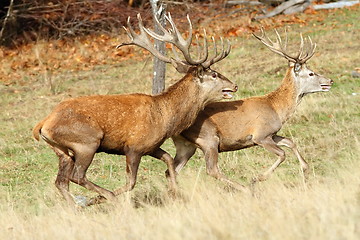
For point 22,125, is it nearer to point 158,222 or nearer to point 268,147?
point 268,147

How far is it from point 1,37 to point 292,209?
18.0 metres

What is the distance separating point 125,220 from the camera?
24.7ft

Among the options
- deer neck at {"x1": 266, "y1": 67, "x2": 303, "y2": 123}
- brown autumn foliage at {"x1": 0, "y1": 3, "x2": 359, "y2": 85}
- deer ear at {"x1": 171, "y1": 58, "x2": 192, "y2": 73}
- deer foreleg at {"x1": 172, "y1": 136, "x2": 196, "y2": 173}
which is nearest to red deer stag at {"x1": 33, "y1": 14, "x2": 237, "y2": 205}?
deer ear at {"x1": 171, "y1": 58, "x2": 192, "y2": 73}

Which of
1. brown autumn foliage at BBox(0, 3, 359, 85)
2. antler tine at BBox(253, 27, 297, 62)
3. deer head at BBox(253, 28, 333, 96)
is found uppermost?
antler tine at BBox(253, 27, 297, 62)

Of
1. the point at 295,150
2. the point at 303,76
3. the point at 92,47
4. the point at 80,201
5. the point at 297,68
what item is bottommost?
Answer: the point at 92,47

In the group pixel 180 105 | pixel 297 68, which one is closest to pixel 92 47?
pixel 297 68

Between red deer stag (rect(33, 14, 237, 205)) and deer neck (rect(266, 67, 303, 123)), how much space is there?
3.71 feet

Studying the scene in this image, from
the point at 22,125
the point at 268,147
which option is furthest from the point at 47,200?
the point at 22,125

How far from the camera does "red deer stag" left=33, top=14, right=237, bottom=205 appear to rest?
8.56 meters

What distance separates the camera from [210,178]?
1023 centimetres

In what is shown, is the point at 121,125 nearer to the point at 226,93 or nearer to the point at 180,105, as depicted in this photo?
the point at 180,105

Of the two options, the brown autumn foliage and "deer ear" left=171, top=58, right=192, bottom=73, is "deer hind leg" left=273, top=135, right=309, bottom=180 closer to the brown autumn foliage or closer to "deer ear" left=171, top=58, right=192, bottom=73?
"deer ear" left=171, top=58, right=192, bottom=73

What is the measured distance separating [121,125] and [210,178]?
1.96 m

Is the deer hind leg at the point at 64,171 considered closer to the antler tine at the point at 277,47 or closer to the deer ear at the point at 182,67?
the deer ear at the point at 182,67
